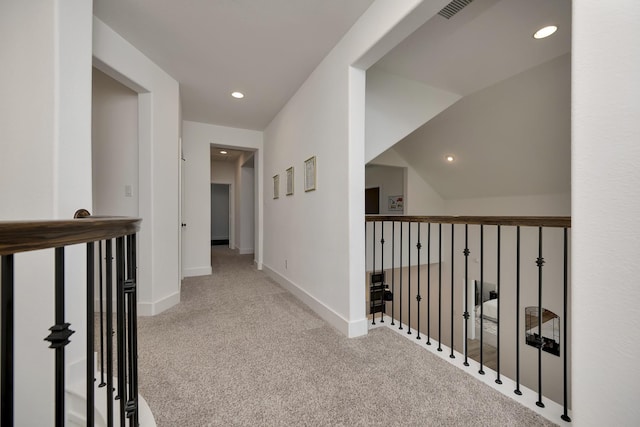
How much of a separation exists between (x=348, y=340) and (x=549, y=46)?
326cm

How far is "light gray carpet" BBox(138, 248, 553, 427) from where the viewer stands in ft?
4.55

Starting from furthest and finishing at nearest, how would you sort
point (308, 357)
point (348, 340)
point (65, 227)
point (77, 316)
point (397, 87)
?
point (397, 87)
point (348, 340)
point (308, 357)
point (77, 316)
point (65, 227)

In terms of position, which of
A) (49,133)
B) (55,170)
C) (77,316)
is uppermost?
(49,133)

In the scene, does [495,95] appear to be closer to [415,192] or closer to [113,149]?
[415,192]

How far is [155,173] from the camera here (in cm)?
283

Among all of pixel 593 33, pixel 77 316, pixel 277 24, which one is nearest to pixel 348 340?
pixel 77 316

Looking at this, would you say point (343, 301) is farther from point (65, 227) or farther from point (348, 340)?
point (65, 227)

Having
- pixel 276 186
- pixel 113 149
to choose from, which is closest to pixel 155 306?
pixel 113 149

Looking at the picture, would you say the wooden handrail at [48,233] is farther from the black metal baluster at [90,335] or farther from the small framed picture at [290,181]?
the small framed picture at [290,181]

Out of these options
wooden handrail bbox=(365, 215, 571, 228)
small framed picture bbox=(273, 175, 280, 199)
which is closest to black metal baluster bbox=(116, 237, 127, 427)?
wooden handrail bbox=(365, 215, 571, 228)

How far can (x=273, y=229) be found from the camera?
441 centimetres

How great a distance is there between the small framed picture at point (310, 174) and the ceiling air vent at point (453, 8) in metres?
1.62

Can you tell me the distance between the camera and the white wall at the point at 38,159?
4.59 ft

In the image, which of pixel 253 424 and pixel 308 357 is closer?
pixel 253 424
